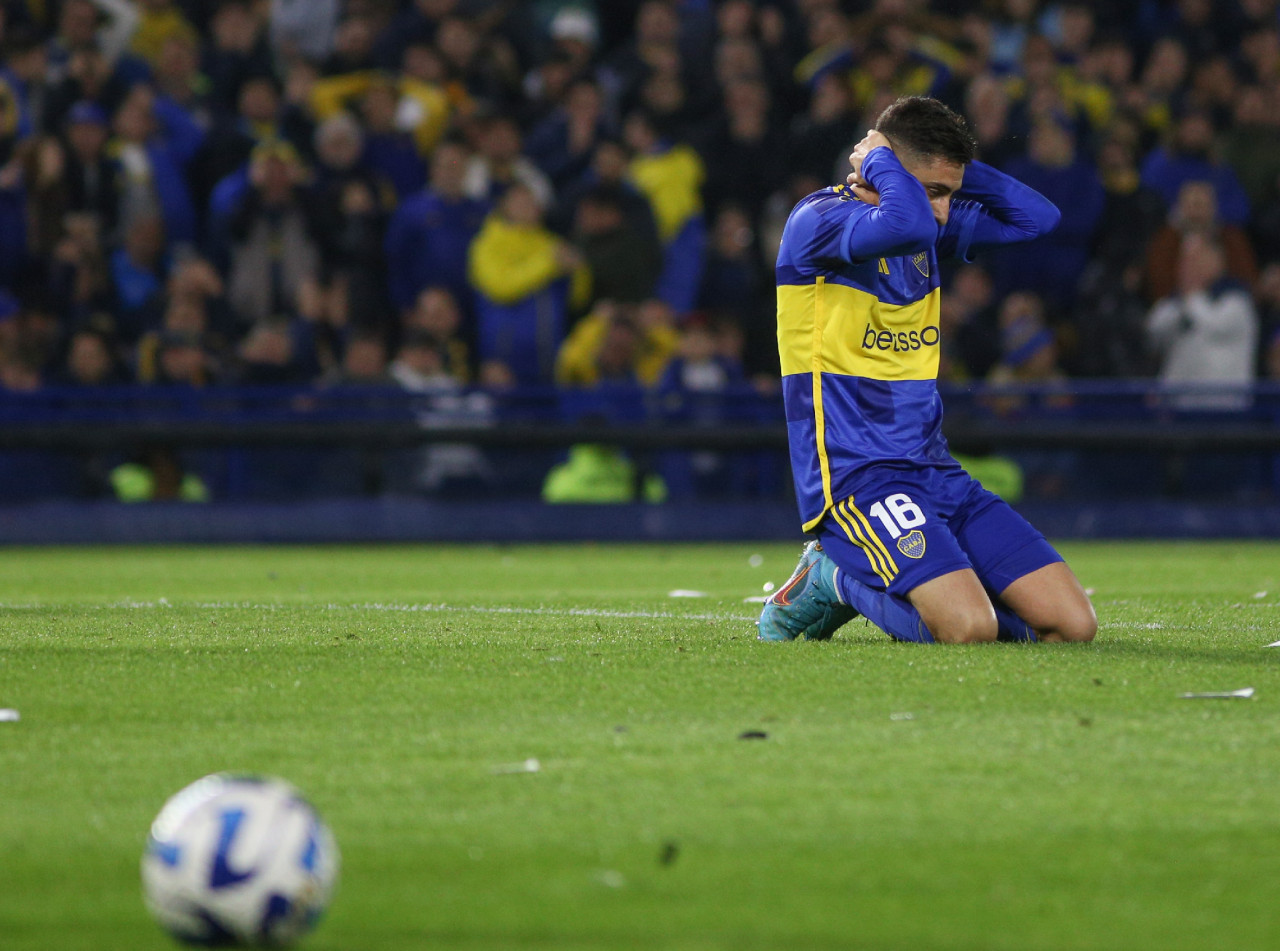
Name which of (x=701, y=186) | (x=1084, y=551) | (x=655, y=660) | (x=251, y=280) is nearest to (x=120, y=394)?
(x=251, y=280)

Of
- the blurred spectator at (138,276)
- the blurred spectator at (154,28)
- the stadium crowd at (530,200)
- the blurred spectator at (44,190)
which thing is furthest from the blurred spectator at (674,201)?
the blurred spectator at (44,190)

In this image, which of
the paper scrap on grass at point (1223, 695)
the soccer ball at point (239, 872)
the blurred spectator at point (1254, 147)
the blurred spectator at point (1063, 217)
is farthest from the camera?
the blurred spectator at point (1254, 147)

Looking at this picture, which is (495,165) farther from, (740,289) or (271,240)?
(740,289)

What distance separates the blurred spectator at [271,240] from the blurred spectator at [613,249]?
2087 millimetres

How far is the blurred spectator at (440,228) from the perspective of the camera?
47.0 ft

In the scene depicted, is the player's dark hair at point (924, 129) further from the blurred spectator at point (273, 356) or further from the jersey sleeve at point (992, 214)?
the blurred spectator at point (273, 356)

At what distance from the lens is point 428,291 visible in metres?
14.0

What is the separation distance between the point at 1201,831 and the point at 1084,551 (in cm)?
1002

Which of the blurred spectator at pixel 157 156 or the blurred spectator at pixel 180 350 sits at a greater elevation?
the blurred spectator at pixel 157 156

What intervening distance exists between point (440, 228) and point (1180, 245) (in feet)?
18.8

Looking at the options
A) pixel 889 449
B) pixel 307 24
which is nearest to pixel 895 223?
pixel 889 449

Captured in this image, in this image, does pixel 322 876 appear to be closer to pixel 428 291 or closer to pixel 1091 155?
pixel 428 291

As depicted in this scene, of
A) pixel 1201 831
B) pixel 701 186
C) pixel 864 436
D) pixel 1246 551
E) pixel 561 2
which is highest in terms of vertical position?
pixel 561 2

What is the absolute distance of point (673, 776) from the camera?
13.1ft
